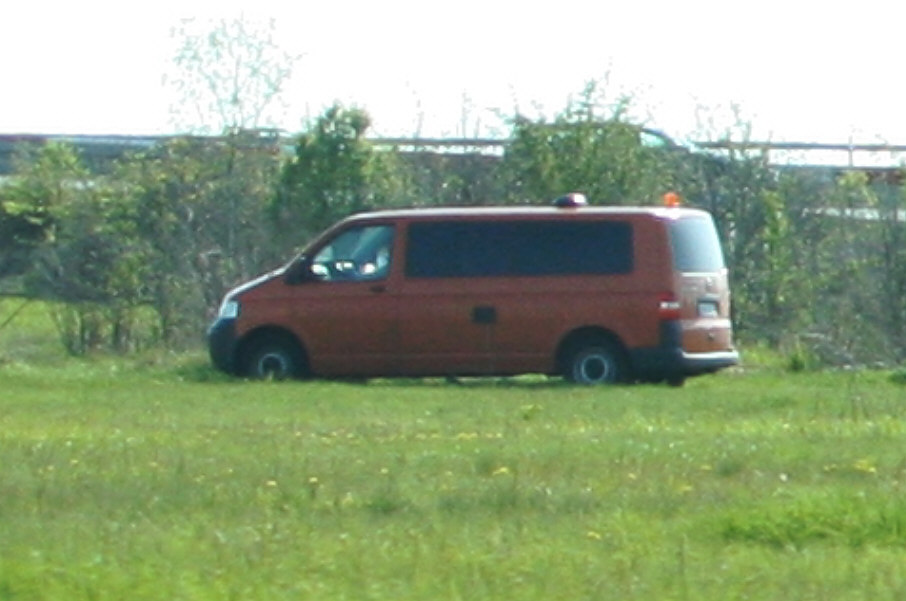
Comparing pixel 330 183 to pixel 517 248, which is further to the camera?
pixel 330 183

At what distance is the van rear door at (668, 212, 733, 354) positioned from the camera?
21.5 metres

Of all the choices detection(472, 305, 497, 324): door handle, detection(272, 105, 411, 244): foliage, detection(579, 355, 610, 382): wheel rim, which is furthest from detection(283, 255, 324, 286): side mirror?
detection(272, 105, 411, 244): foliage

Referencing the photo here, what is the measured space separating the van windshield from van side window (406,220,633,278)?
19.3 inches

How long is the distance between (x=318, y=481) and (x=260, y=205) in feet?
55.3

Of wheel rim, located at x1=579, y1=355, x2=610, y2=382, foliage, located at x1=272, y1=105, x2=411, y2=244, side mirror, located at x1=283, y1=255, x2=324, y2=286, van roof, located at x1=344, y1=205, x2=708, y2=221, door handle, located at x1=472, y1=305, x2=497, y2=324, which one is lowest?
wheel rim, located at x1=579, y1=355, x2=610, y2=382

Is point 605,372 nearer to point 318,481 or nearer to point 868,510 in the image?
point 318,481

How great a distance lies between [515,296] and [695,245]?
2.00 meters

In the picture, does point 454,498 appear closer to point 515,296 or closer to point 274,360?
point 515,296

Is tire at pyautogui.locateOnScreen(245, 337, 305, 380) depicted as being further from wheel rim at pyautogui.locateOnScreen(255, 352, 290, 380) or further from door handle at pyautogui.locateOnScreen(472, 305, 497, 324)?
door handle at pyautogui.locateOnScreen(472, 305, 497, 324)

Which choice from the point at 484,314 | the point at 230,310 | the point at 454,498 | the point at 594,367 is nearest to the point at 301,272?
the point at 230,310

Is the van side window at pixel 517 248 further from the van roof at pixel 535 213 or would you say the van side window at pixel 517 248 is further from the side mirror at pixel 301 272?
the side mirror at pixel 301 272

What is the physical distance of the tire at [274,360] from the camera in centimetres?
2241

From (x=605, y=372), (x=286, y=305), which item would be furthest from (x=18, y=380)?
(x=605, y=372)

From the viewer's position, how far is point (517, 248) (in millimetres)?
21875
